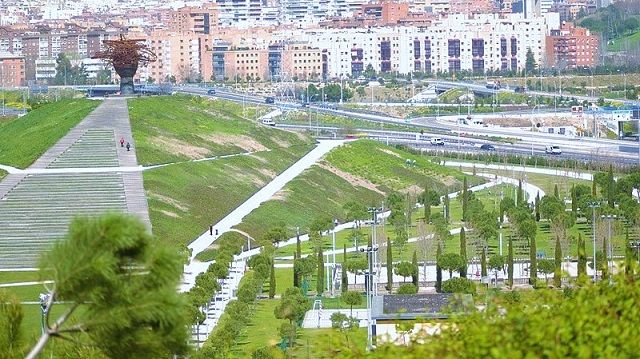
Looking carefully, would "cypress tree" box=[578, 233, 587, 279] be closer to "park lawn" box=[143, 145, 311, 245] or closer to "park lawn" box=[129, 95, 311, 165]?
"park lawn" box=[143, 145, 311, 245]

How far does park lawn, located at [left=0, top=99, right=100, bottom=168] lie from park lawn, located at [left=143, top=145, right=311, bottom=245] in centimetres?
434

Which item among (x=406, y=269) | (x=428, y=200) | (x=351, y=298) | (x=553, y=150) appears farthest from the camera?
(x=553, y=150)

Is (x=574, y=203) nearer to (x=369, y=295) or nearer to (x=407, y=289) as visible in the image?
(x=407, y=289)

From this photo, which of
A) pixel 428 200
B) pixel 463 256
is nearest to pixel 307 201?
pixel 428 200

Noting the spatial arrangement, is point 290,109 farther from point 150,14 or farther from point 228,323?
point 150,14

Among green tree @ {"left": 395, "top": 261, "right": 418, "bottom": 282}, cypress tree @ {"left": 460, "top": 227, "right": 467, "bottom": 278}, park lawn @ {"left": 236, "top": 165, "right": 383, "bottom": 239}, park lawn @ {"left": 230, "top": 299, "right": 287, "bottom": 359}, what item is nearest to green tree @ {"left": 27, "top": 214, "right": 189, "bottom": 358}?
park lawn @ {"left": 230, "top": 299, "right": 287, "bottom": 359}

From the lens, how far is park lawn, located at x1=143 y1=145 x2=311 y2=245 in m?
51.2

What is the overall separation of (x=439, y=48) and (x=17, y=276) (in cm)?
9863

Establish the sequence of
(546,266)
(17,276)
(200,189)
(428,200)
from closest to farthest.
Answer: (546,266)
(17,276)
(200,189)
(428,200)

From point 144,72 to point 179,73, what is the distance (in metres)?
2.46

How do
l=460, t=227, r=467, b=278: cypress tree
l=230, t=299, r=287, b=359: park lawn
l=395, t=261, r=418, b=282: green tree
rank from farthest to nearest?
l=460, t=227, r=467, b=278: cypress tree < l=395, t=261, r=418, b=282: green tree < l=230, t=299, r=287, b=359: park lawn

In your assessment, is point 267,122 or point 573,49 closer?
point 267,122

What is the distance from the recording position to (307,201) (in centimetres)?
5944

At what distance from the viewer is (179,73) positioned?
136m
